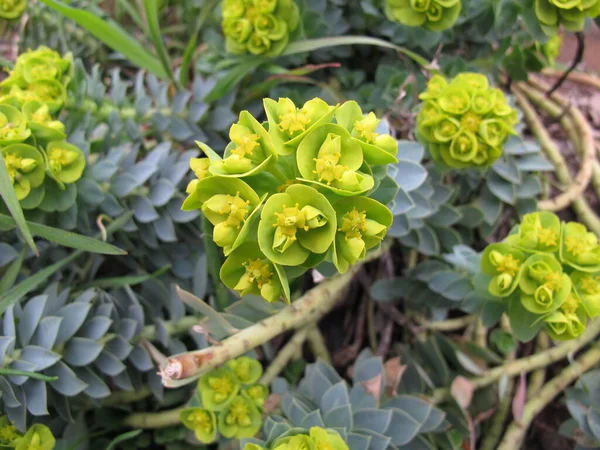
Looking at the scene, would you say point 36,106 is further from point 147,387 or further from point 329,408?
point 329,408

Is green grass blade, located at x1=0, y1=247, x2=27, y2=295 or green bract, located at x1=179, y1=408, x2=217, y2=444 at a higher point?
green grass blade, located at x1=0, y1=247, x2=27, y2=295

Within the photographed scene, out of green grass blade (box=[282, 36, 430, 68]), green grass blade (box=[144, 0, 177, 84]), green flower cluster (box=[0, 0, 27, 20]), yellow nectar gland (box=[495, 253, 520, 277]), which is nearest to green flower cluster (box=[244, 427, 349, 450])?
yellow nectar gland (box=[495, 253, 520, 277])

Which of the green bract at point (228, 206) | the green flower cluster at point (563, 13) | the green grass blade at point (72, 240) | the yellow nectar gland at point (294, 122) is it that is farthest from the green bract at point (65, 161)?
the green flower cluster at point (563, 13)

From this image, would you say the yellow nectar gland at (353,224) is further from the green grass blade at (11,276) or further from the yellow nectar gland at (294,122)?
the green grass blade at (11,276)

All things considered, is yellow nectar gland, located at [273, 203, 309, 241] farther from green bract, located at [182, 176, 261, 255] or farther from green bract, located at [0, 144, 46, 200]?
green bract, located at [0, 144, 46, 200]

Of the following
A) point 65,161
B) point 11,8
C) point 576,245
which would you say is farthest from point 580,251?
point 11,8

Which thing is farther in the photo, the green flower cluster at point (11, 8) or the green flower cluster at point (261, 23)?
the green flower cluster at point (11, 8)

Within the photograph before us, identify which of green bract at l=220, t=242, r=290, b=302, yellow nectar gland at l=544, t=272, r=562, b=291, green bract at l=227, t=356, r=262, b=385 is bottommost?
green bract at l=227, t=356, r=262, b=385

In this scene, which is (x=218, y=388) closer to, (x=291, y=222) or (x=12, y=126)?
(x=291, y=222)
